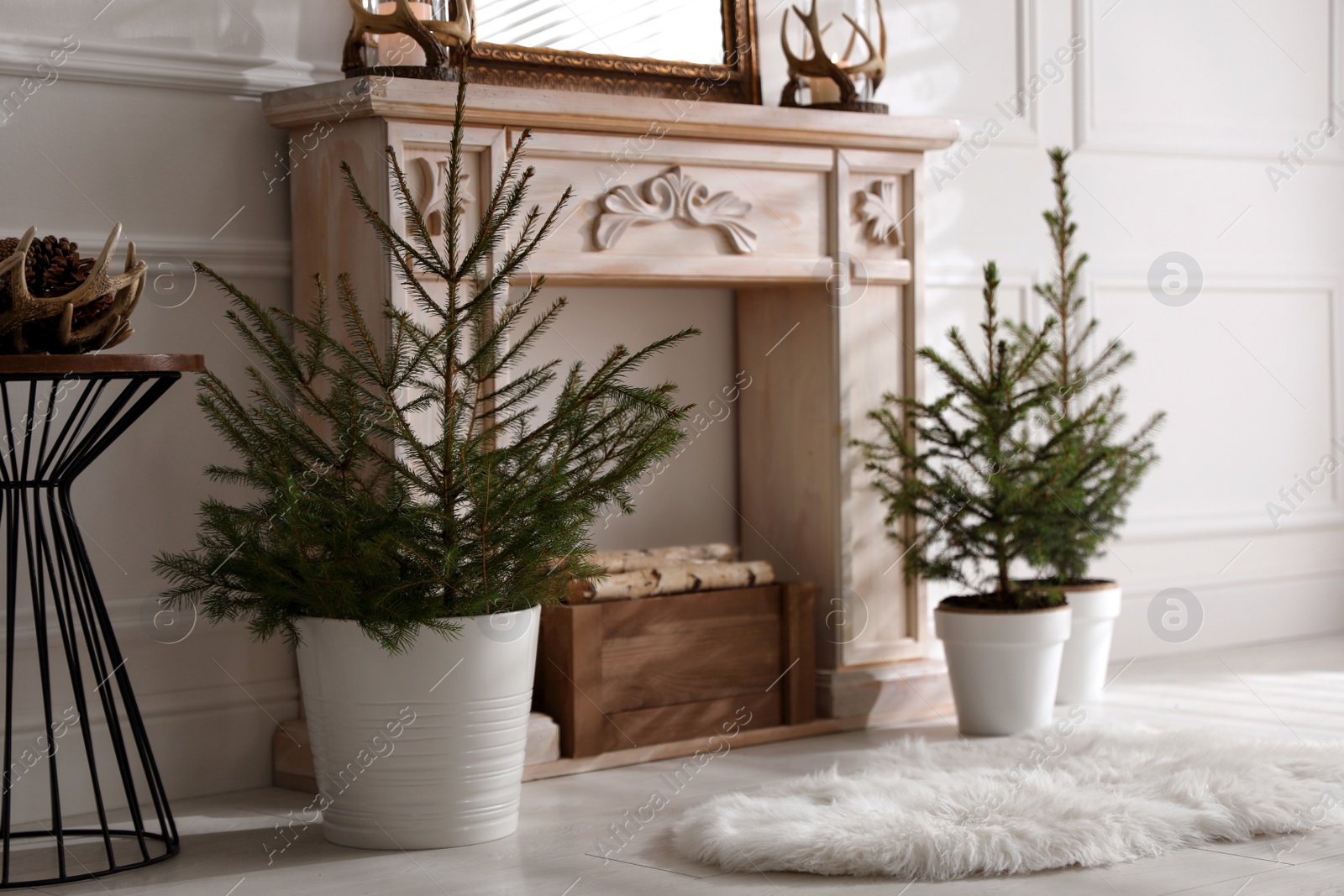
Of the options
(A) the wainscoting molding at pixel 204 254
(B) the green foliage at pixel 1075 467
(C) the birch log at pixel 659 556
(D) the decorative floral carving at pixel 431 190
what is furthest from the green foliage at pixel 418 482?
(B) the green foliage at pixel 1075 467

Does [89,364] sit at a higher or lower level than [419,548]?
higher

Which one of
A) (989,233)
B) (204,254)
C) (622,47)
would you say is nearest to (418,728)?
(204,254)

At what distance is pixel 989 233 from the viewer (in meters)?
3.98

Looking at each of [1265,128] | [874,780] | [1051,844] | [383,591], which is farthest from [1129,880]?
[1265,128]

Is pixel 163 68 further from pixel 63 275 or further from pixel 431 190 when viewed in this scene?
pixel 63 275

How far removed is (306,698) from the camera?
2.46 meters

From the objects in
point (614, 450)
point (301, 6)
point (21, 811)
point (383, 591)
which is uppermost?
point (301, 6)

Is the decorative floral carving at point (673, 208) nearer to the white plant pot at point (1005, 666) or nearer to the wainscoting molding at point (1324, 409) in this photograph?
the white plant pot at point (1005, 666)

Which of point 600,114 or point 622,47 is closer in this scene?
point 600,114

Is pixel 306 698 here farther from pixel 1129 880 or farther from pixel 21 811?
pixel 1129 880

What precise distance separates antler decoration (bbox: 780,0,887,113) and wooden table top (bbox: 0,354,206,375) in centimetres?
162

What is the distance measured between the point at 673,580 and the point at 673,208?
77 centimetres

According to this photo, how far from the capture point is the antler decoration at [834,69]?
3305 millimetres

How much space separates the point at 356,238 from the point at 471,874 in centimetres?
120
